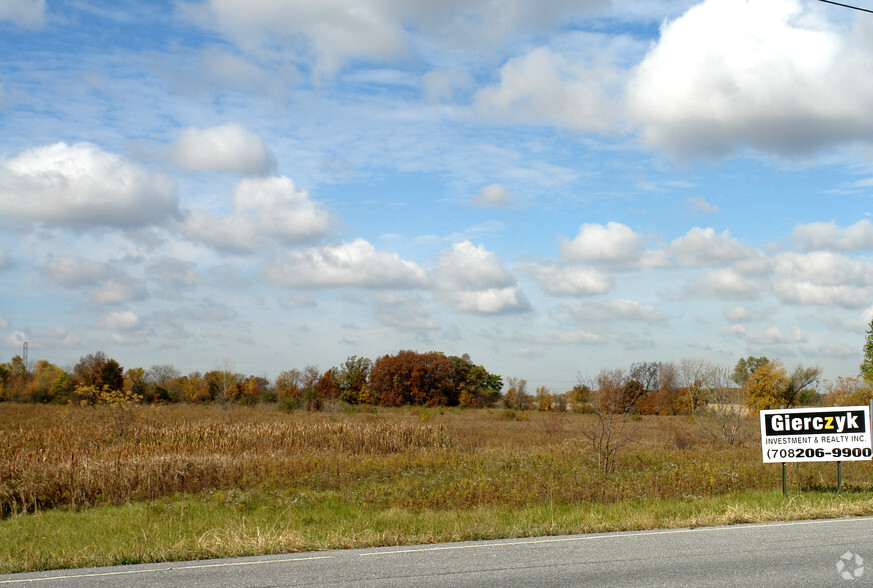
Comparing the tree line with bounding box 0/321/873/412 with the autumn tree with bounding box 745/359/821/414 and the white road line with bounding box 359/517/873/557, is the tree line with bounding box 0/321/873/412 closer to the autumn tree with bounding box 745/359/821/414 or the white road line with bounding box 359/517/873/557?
the autumn tree with bounding box 745/359/821/414

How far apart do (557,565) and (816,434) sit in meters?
8.20

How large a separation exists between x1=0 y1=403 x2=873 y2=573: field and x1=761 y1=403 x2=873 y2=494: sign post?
721 mm

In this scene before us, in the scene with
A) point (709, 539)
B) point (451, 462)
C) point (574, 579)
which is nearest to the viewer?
point (574, 579)

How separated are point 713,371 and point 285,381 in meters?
85.3

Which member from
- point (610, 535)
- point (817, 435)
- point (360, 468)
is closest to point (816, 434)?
point (817, 435)

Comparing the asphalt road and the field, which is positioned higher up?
the asphalt road

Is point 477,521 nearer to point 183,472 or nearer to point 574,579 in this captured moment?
point 574,579

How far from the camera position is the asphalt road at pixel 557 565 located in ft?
23.5

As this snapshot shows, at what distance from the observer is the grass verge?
935cm

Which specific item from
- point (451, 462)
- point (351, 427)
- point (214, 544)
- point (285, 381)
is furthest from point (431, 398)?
point (214, 544)

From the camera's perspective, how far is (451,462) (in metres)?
22.2

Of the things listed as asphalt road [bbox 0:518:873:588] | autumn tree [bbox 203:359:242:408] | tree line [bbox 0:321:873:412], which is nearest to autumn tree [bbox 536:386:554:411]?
Answer: tree line [bbox 0:321:873:412]

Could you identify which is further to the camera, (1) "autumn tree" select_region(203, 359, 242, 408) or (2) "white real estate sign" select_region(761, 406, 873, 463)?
(1) "autumn tree" select_region(203, 359, 242, 408)

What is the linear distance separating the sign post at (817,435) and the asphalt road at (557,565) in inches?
144
